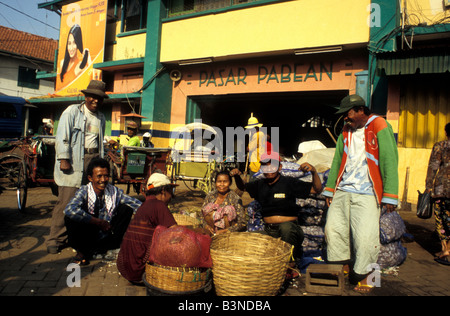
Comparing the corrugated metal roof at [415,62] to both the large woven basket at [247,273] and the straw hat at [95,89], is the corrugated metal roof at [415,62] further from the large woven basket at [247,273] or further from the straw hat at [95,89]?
the straw hat at [95,89]

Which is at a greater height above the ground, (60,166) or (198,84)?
(198,84)

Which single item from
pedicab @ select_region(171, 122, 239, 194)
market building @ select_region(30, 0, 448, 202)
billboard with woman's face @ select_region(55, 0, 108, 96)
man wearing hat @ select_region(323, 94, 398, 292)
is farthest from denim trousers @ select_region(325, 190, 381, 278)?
billboard with woman's face @ select_region(55, 0, 108, 96)

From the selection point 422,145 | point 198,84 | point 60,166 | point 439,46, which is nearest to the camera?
point 60,166

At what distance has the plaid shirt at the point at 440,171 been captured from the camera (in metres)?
4.46

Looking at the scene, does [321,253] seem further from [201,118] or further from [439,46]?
[201,118]

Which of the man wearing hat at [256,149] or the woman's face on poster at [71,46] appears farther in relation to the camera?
the woman's face on poster at [71,46]

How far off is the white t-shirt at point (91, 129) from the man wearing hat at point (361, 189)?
10.7ft

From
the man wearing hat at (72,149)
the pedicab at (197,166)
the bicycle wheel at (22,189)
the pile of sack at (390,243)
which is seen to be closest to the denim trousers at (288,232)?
the pile of sack at (390,243)

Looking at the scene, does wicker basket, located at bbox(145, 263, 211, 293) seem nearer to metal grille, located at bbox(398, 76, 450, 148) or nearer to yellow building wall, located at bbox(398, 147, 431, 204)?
yellow building wall, located at bbox(398, 147, 431, 204)

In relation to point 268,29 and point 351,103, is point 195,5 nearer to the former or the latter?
point 268,29

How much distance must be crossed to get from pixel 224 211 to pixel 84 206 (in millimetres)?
1728

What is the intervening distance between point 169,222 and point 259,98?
841cm

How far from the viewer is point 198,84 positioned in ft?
36.7
